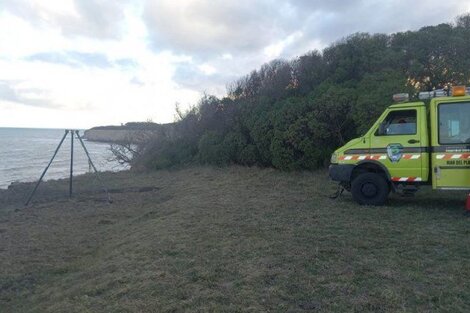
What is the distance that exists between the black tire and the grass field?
1.03 feet

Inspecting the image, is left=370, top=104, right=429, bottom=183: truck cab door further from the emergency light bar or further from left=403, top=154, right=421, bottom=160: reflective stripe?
the emergency light bar

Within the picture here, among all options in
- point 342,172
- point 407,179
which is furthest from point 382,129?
point 342,172

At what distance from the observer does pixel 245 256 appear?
6.62 m

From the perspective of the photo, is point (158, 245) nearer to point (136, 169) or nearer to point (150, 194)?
point (150, 194)

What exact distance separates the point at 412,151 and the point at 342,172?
1659 mm

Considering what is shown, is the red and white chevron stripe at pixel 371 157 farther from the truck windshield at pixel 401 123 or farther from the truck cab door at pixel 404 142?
the truck windshield at pixel 401 123

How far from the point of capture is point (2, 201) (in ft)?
52.3

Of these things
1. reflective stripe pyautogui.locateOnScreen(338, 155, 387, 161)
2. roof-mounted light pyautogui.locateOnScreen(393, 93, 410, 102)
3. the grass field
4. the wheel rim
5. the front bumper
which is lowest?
the grass field

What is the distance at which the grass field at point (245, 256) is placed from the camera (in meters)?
5.04

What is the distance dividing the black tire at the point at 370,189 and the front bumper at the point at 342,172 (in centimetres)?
21

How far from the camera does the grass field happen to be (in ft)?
16.5

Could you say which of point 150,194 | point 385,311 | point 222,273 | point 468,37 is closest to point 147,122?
point 150,194

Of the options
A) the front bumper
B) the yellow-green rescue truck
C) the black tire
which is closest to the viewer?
the yellow-green rescue truck

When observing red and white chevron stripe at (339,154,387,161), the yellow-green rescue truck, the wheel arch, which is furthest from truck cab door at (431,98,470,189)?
red and white chevron stripe at (339,154,387,161)
